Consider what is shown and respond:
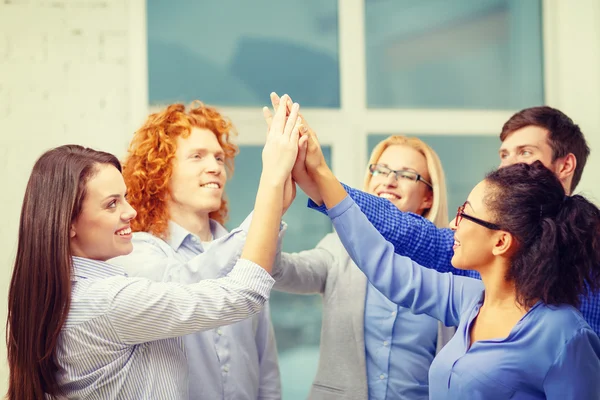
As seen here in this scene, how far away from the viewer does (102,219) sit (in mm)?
1765

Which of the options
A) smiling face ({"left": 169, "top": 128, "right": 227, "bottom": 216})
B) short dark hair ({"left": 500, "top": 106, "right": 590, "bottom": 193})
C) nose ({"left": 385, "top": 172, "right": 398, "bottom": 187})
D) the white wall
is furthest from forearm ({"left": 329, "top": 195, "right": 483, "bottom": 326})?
the white wall

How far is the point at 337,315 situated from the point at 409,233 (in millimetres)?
450

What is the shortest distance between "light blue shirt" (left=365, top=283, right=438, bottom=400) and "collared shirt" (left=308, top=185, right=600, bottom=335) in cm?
24

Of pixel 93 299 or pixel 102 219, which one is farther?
pixel 102 219

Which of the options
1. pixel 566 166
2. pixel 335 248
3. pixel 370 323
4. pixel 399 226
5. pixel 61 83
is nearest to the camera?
pixel 399 226

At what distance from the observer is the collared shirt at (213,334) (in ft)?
6.73

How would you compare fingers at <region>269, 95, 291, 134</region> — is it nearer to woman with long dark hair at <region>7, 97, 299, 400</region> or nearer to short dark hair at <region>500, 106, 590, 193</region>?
woman with long dark hair at <region>7, 97, 299, 400</region>

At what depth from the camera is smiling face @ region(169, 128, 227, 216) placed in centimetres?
237

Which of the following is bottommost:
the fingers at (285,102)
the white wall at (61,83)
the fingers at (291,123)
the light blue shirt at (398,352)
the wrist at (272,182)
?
the light blue shirt at (398,352)

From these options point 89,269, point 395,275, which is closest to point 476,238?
point 395,275

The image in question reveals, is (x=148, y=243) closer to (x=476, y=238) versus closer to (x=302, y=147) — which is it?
(x=302, y=147)

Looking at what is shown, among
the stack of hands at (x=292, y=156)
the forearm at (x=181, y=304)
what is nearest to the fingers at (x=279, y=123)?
the stack of hands at (x=292, y=156)

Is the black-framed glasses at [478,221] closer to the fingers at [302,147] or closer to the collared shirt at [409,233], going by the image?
the collared shirt at [409,233]

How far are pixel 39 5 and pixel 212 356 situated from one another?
192 centimetres
